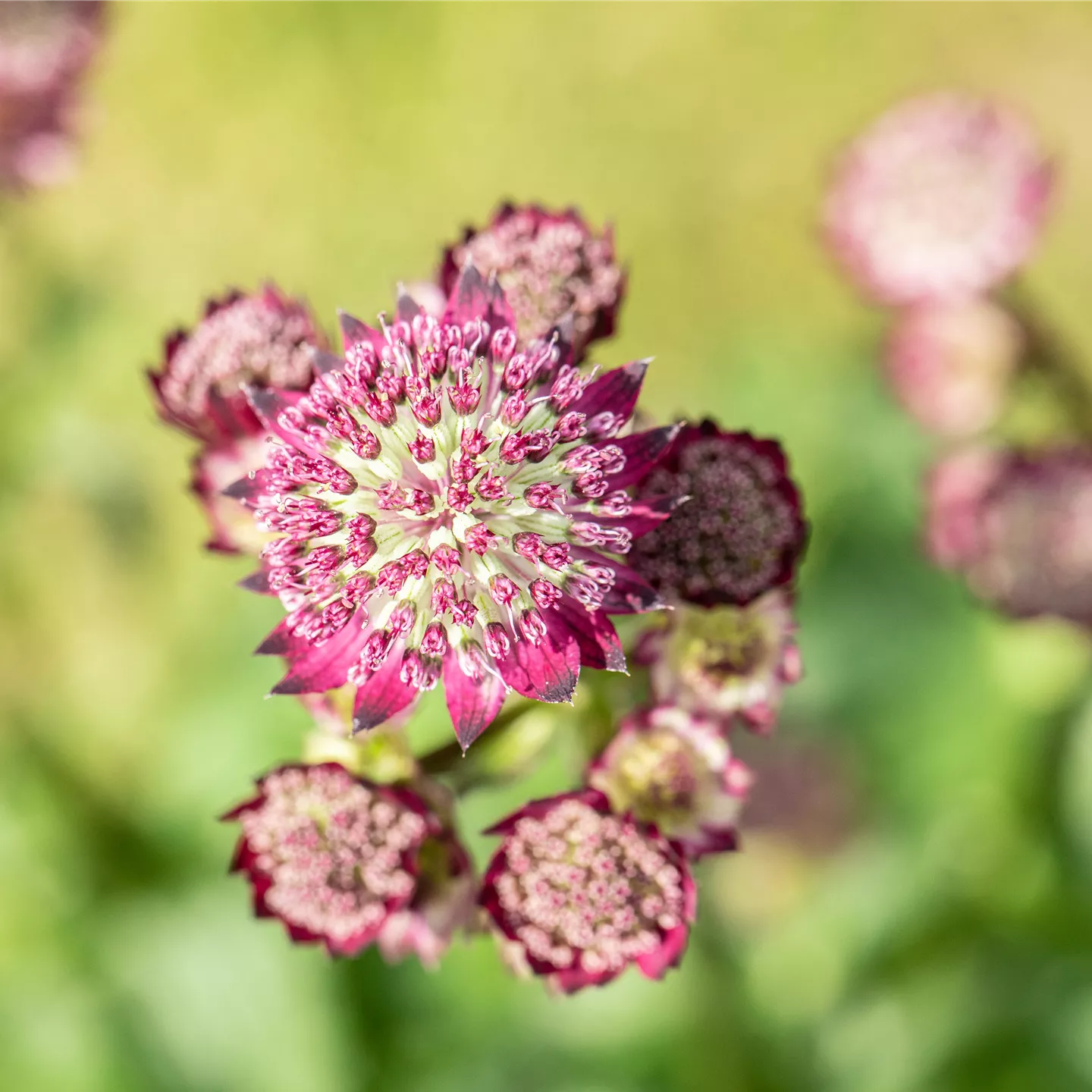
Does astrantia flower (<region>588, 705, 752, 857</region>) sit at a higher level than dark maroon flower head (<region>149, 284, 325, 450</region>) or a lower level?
lower

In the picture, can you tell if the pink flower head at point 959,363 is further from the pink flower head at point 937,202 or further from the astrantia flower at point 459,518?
the astrantia flower at point 459,518

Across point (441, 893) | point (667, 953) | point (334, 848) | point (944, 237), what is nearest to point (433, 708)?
point (441, 893)

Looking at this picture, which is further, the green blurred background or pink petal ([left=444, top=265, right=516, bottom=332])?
the green blurred background

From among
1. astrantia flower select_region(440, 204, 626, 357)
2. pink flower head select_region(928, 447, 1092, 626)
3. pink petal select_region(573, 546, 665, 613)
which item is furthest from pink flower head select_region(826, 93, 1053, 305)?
pink petal select_region(573, 546, 665, 613)

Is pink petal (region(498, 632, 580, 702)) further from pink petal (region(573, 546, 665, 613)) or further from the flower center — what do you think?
the flower center

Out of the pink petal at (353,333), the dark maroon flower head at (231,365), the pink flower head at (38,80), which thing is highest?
the pink flower head at (38,80)

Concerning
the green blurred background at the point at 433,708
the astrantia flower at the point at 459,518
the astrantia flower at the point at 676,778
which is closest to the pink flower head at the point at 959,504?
the green blurred background at the point at 433,708
